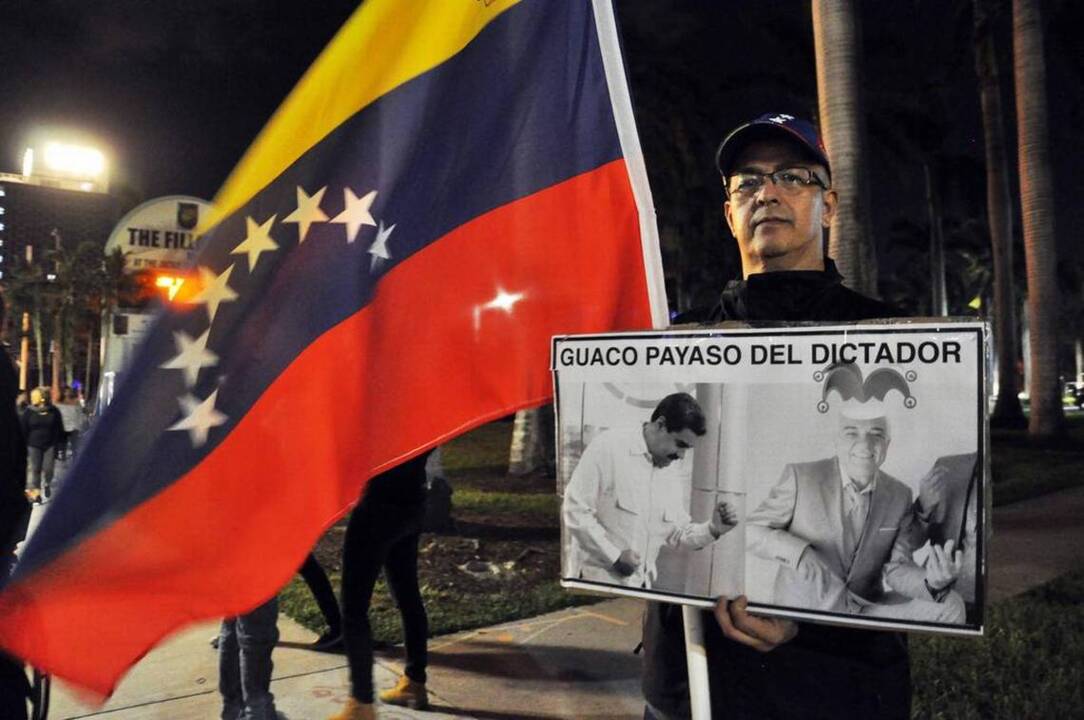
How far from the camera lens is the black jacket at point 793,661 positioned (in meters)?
1.89

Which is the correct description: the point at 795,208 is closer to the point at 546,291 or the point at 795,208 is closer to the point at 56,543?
the point at 546,291

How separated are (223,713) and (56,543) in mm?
2248

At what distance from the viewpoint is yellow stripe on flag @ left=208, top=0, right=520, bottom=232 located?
250 centimetres

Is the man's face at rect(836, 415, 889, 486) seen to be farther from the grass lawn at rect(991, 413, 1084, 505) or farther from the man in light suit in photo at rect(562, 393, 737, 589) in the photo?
the grass lawn at rect(991, 413, 1084, 505)

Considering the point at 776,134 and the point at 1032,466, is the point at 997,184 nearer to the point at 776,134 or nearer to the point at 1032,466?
the point at 1032,466

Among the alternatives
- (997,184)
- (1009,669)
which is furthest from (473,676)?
(997,184)

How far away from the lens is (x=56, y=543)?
2207 mm

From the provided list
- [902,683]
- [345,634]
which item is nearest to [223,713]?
[345,634]

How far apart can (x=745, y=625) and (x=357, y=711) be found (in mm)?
2883

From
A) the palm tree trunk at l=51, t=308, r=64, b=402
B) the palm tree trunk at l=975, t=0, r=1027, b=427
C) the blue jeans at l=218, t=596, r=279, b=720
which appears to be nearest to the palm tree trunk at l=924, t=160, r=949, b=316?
the palm tree trunk at l=975, t=0, r=1027, b=427

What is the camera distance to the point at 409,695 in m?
4.50

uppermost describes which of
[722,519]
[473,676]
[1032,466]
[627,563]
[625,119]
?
[625,119]

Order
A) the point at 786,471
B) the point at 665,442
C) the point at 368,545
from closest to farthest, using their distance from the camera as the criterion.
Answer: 1. the point at 786,471
2. the point at 665,442
3. the point at 368,545

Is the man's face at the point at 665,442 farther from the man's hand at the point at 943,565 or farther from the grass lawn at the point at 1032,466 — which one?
the grass lawn at the point at 1032,466
